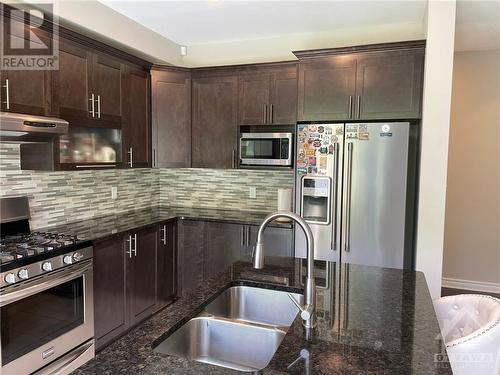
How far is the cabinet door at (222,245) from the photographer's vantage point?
3574 millimetres

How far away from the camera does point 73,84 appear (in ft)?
9.36

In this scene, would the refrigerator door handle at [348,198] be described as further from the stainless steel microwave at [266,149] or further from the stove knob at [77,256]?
the stove knob at [77,256]

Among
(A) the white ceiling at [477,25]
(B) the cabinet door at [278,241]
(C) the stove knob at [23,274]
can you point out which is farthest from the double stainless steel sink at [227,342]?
(A) the white ceiling at [477,25]

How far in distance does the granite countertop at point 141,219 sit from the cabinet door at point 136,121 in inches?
20.6

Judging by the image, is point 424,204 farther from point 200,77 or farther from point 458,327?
point 200,77

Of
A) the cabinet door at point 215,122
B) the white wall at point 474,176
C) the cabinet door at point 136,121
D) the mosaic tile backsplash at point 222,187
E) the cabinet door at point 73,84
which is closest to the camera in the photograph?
the cabinet door at point 73,84

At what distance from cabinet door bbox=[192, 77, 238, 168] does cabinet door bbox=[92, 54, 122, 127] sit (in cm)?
87

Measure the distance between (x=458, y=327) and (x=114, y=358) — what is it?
1.52 metres

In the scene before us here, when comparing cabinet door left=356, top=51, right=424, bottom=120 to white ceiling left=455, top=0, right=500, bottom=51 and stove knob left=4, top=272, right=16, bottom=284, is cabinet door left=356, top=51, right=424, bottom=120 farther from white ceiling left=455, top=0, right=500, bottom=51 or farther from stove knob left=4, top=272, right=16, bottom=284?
stove knob left=4, top=272, right=16, bottom=284

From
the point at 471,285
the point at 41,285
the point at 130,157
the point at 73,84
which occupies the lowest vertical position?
the point at 471,285

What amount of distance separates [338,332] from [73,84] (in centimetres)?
262

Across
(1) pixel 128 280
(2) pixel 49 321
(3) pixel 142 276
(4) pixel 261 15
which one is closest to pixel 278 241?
(3) pixel 142 276

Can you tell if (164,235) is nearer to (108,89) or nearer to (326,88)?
(108,89)

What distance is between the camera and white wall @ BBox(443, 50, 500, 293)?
4230 mm
